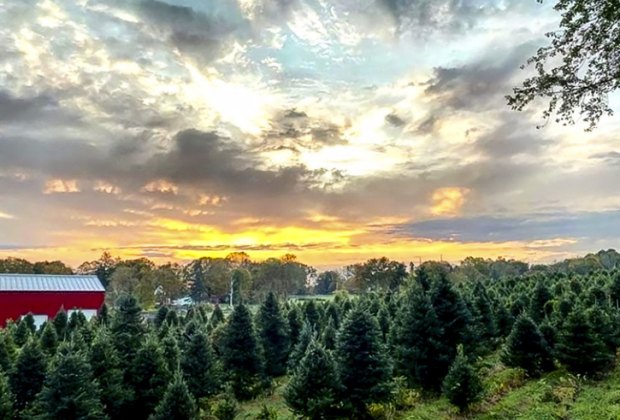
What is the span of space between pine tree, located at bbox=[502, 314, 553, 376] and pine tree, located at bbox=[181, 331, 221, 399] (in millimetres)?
12144

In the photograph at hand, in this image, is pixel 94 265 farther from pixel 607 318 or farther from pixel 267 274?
pixel 607 318

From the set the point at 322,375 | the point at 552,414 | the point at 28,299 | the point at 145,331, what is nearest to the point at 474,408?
the point at 552,414

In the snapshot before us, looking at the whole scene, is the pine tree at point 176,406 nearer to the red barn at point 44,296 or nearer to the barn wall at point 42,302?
the barn wall at point 42,302

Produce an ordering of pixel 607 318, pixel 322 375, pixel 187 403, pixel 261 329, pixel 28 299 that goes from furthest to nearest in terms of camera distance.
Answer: pixel 28 299 → pixel 261 329 → pixel 607 318 → pixel 322 375 → pixel 187 403

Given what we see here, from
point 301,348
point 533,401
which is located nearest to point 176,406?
point 301,348

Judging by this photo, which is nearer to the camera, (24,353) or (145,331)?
(24,353)

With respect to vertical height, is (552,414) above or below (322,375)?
below

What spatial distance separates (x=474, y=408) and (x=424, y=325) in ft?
12.5

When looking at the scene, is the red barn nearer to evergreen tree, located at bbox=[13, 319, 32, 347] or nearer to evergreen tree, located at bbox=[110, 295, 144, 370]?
evergreen tree, located at bbox=[13, 319, 32, 347]

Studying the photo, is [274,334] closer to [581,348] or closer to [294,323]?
[294,323]

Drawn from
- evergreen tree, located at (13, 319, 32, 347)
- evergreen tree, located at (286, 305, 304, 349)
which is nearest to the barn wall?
evergreen tree, located at (13, 319, 32, 347)

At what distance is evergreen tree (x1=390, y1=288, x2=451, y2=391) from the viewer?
18156 millimetres

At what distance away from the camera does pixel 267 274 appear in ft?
339

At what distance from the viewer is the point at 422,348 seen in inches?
724
